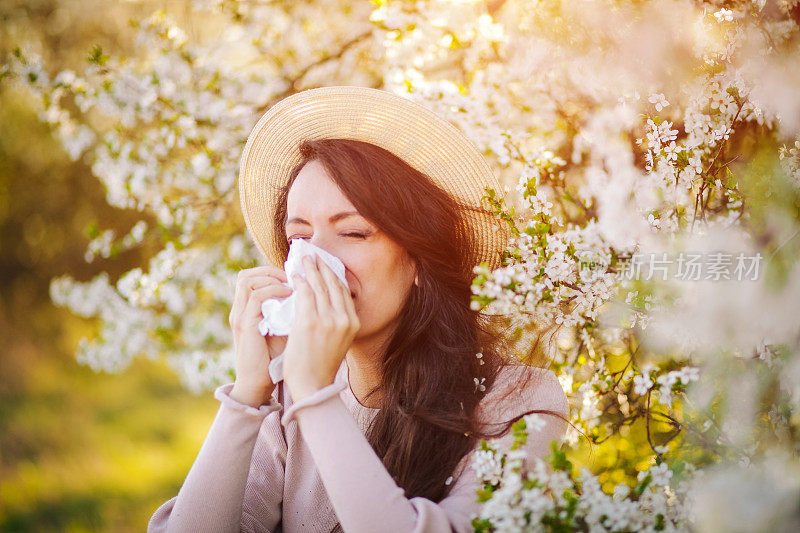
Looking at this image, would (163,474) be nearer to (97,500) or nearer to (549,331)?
(97,500)

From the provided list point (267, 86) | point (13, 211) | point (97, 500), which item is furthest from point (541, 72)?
point (13, 211)

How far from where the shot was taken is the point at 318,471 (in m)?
2.02

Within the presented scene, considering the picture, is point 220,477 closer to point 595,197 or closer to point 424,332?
point 424,332

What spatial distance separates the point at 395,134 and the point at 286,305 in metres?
0.70

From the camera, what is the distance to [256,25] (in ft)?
12.3

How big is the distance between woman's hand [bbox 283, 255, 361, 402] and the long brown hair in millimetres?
353

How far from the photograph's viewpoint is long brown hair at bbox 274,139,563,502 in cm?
200

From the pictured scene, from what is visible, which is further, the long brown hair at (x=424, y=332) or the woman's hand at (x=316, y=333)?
the long brown hair at (x=424, y=332)

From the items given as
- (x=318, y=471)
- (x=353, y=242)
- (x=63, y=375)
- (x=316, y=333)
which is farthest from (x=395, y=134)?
(x=63, y=375)

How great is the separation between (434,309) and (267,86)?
81.1 inches

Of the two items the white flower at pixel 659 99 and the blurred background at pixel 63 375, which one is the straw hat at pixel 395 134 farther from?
the blurred background at pixel 63 375

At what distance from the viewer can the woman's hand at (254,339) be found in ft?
6.45

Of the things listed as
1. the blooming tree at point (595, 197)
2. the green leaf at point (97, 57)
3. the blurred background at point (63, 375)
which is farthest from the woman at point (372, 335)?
Answer: the blurred background at point (63, 375)

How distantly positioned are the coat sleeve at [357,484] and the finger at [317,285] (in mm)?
223
